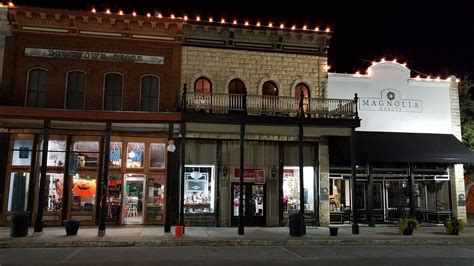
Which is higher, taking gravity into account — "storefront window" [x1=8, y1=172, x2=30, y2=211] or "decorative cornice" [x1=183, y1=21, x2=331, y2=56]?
"decorative cornice" [x1=183, y1=21, x2=331, y2=56]

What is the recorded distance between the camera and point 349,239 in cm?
1552

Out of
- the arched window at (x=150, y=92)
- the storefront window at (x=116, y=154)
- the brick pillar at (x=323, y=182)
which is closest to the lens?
the storefront window at (x=116, y=154)

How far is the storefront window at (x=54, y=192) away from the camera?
1858 cm

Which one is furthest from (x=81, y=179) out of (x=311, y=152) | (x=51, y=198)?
(x=311, y=152)

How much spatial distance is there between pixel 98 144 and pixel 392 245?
12995mm

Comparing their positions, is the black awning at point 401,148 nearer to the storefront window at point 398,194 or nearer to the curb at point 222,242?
the storefront window at point 398,194

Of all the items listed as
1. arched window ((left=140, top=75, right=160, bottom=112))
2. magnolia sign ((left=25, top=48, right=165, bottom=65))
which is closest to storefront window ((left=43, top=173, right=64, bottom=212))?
arched window ((left=140, top=75, right=160, bottom=112))

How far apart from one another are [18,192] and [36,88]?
15.4ft

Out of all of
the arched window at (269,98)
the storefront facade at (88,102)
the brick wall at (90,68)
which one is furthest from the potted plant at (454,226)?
the brick wall at (90,68)

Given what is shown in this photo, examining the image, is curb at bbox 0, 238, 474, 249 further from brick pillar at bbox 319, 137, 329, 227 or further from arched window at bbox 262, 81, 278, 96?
arched window at bbox 262, 81, 278, 96

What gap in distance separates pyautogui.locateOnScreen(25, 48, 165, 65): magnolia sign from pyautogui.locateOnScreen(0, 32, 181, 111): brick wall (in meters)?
0.15

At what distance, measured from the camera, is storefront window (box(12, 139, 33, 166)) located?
18.5m

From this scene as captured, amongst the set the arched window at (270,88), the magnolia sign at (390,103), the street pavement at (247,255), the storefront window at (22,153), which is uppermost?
the arched window at (270,88)

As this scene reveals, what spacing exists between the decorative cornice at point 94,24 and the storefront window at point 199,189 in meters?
6.29
